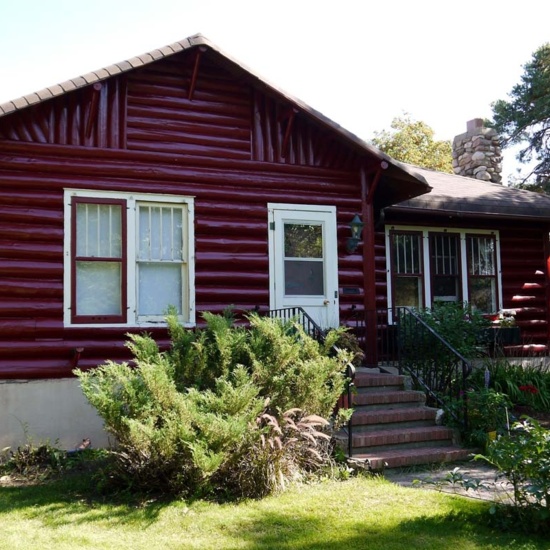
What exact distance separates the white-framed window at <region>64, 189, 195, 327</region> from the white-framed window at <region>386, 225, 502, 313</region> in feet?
13.2

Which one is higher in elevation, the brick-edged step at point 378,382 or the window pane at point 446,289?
the window pane at point 446,289

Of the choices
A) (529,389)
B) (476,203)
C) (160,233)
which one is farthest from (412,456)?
(476,203)

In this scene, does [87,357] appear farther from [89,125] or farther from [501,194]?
[501,194]

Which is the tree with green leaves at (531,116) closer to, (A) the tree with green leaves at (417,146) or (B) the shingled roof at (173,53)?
(A) the tree with green leaves at (417,146)

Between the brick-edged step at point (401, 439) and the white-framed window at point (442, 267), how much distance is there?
3.66 metres

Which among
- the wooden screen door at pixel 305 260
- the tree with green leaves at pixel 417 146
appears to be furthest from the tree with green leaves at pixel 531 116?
the wooden screen door at pixel 305 260

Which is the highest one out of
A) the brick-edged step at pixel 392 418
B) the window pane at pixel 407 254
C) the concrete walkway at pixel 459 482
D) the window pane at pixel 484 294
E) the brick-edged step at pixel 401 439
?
the window pane at pixel 407 254

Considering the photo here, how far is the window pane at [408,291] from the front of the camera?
38.0ft

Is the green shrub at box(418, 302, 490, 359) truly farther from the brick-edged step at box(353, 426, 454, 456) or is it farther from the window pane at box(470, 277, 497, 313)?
the window pane at box(470, 277, 497, 313)

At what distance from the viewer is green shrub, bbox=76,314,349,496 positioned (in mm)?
5996

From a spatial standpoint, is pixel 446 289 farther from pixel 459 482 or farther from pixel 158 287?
pixel 459 482

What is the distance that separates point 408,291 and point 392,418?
4013mm

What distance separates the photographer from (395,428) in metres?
8.07

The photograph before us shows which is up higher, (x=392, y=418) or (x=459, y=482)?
(x=392, y=418)
